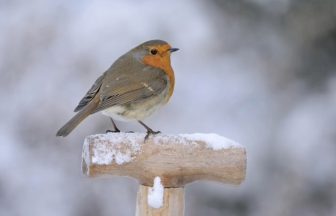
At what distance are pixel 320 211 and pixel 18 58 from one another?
2206mm

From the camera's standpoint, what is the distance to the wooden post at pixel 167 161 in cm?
318

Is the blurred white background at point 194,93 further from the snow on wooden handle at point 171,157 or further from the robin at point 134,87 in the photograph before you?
the snow on wooden handle at point 171,157

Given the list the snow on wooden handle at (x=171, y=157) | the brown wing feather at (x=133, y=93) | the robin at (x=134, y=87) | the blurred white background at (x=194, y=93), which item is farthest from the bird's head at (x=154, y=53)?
the blurred white background at (x=194, y=93)

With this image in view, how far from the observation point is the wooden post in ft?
10.4

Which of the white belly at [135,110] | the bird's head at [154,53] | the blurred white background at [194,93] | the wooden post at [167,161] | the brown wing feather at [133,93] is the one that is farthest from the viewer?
the blurred white background at [194,93]

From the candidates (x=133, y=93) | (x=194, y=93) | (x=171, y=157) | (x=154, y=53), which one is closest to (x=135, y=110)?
(x=133, y=93)

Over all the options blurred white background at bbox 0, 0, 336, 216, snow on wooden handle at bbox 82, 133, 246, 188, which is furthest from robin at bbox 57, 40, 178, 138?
blurred white background at bbox 0, 0, 336, 216

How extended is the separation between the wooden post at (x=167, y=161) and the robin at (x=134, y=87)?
2.25ft

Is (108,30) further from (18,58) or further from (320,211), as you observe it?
(320,211)

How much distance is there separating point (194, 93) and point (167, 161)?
3033 mm

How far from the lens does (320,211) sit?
236 inches

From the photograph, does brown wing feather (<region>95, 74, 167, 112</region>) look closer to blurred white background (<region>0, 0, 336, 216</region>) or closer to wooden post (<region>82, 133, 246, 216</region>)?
wooden post (<region>82, 133, 246, 216</region>)

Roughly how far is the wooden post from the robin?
0.69m

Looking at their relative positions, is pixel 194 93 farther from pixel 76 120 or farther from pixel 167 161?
pixel 167 161
